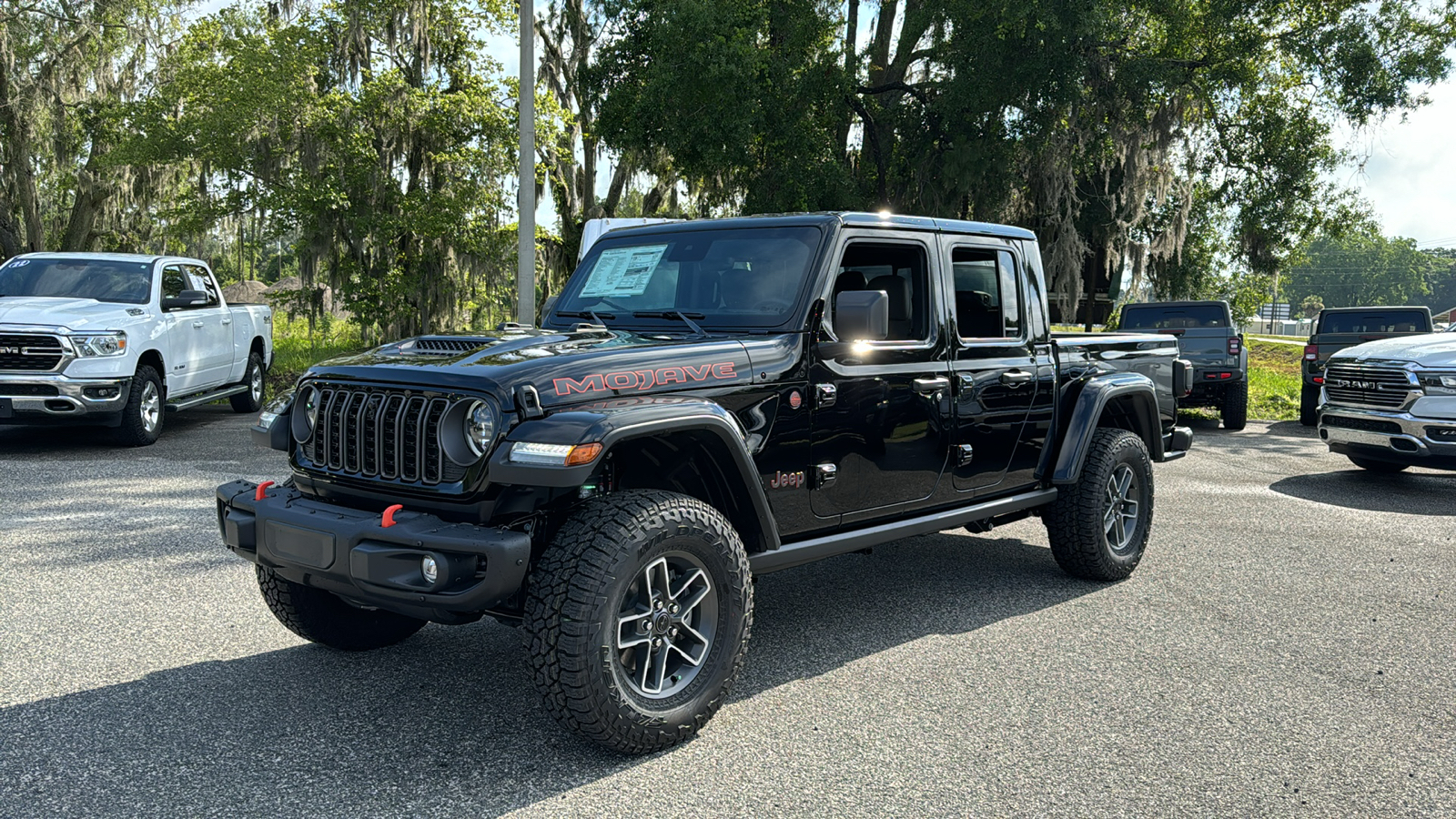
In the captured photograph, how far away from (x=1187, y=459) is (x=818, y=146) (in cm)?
805

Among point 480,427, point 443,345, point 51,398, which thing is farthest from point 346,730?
point 51,398

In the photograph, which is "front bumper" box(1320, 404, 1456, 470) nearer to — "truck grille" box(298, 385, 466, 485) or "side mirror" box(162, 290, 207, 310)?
"truck grille" box(298, 385, 466, 485)

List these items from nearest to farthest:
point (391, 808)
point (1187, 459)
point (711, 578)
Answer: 1. point (391, 808)
2. point (711, 578)
3. point (1187, 459)

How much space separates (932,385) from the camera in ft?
15.9

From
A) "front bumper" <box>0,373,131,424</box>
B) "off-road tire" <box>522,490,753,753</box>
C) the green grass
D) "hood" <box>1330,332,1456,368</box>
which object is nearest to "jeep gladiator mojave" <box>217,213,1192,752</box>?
"off-road tire" <box>522,490,753,753</box>

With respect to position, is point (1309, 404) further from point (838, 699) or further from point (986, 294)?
point (838, 699)

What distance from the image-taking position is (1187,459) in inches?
458

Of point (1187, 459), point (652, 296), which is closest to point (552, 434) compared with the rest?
point (652, 296)

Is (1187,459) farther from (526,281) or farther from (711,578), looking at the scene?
(711,578)

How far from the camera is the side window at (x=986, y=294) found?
5.21 metres

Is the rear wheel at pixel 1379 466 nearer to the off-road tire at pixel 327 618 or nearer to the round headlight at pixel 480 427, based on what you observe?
the off-road tire at pixel 327 618

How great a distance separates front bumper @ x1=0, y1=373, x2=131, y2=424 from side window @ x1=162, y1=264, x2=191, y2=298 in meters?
1.54

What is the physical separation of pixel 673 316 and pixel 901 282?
3.70ft

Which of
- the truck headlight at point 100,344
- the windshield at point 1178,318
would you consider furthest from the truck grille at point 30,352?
the windshield at point 1178,318
